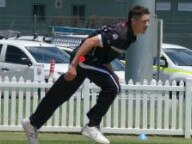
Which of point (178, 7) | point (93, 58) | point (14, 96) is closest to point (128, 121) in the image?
point (14, 96)

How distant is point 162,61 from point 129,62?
6.06 metres

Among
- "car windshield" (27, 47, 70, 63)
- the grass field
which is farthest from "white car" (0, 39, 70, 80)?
the grass field

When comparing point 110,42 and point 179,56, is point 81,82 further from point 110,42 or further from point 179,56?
point 179,56

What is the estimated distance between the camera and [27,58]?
2114cm

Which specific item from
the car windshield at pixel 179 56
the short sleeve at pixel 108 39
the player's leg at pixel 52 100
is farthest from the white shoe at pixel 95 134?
the car windshield at pixel 179 56

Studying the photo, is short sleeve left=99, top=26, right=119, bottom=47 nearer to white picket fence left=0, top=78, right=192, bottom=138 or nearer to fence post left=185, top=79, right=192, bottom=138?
white picket fence left=0, top=78, right=192, bottom=138

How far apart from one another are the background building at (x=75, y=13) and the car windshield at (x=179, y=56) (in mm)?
19642

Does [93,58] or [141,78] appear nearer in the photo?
[93,58]

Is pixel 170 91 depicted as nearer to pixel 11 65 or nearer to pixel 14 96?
pixel 14 96

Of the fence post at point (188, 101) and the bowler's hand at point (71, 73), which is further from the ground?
the bowler's hand at point (71, 73)

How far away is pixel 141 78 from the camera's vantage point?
16.7m

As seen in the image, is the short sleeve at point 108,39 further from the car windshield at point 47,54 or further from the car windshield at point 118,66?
the car windshield at point 118,66

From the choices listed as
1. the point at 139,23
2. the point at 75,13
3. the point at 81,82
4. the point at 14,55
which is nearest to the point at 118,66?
the point at 14,55

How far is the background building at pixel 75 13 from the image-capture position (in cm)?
4553
